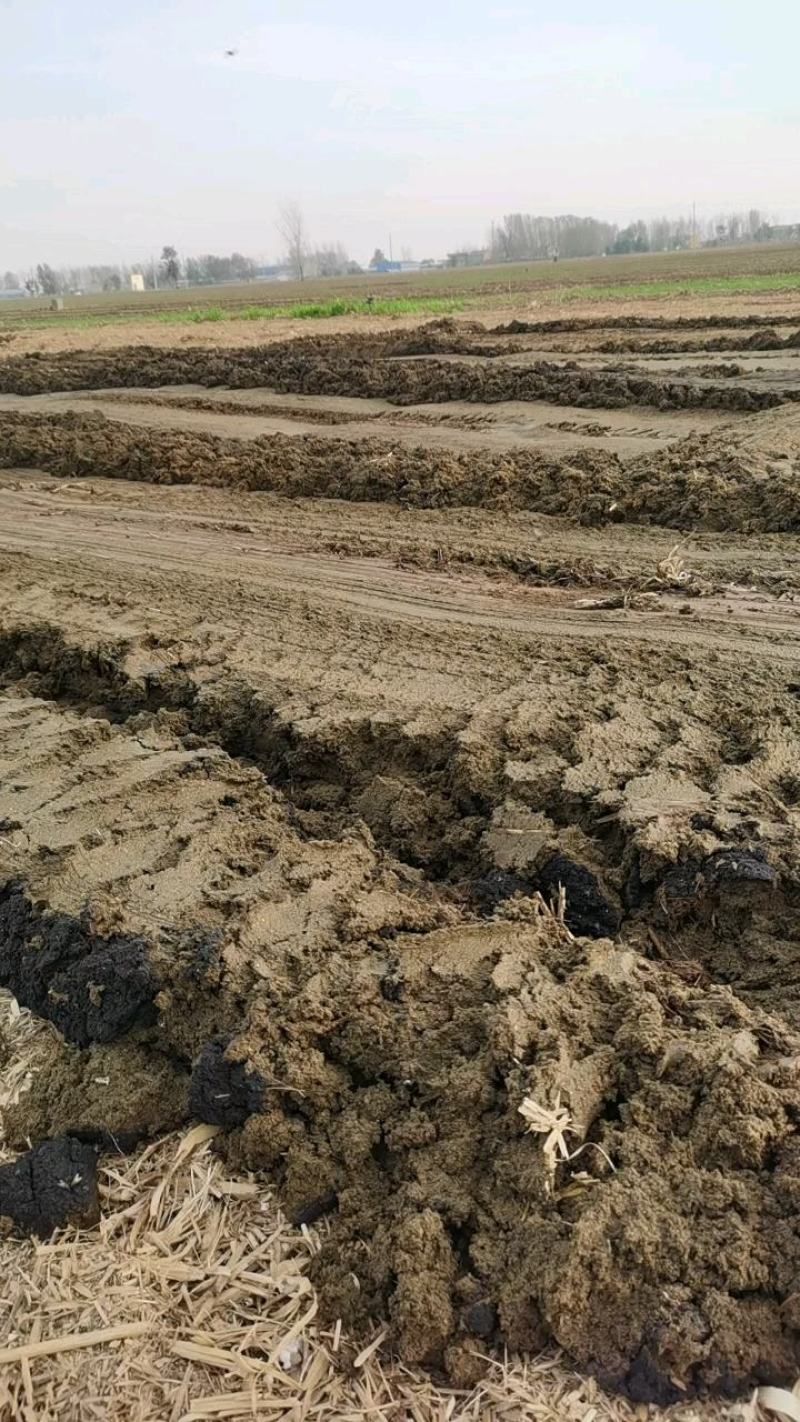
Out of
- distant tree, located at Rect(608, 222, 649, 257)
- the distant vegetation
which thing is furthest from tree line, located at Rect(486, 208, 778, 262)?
the distant vegetation

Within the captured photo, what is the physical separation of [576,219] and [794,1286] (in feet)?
513

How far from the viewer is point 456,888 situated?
12.2ft

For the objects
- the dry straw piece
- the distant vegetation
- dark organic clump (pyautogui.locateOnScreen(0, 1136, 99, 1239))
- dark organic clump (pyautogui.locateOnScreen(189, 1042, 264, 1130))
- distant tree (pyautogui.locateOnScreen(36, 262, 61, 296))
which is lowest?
the dry straw piece

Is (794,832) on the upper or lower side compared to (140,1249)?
upper

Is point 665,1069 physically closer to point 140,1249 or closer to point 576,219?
point 140,1249

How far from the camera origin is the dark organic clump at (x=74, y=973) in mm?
3191

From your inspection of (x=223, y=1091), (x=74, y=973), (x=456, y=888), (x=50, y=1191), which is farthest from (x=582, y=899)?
(x=50, y=1191)

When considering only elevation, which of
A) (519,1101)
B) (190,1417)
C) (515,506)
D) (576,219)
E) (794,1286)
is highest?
(576,219)

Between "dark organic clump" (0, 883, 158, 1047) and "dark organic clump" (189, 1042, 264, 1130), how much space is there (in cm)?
39

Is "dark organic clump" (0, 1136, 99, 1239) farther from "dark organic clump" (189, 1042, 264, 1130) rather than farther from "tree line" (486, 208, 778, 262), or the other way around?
"tree line" (486, 208, 778, 262)

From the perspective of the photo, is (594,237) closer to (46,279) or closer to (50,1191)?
(46,279)

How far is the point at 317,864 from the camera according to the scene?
3.72m

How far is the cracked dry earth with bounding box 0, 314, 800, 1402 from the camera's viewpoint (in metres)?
2.32

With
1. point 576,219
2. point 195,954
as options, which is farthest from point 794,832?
point 576,219
